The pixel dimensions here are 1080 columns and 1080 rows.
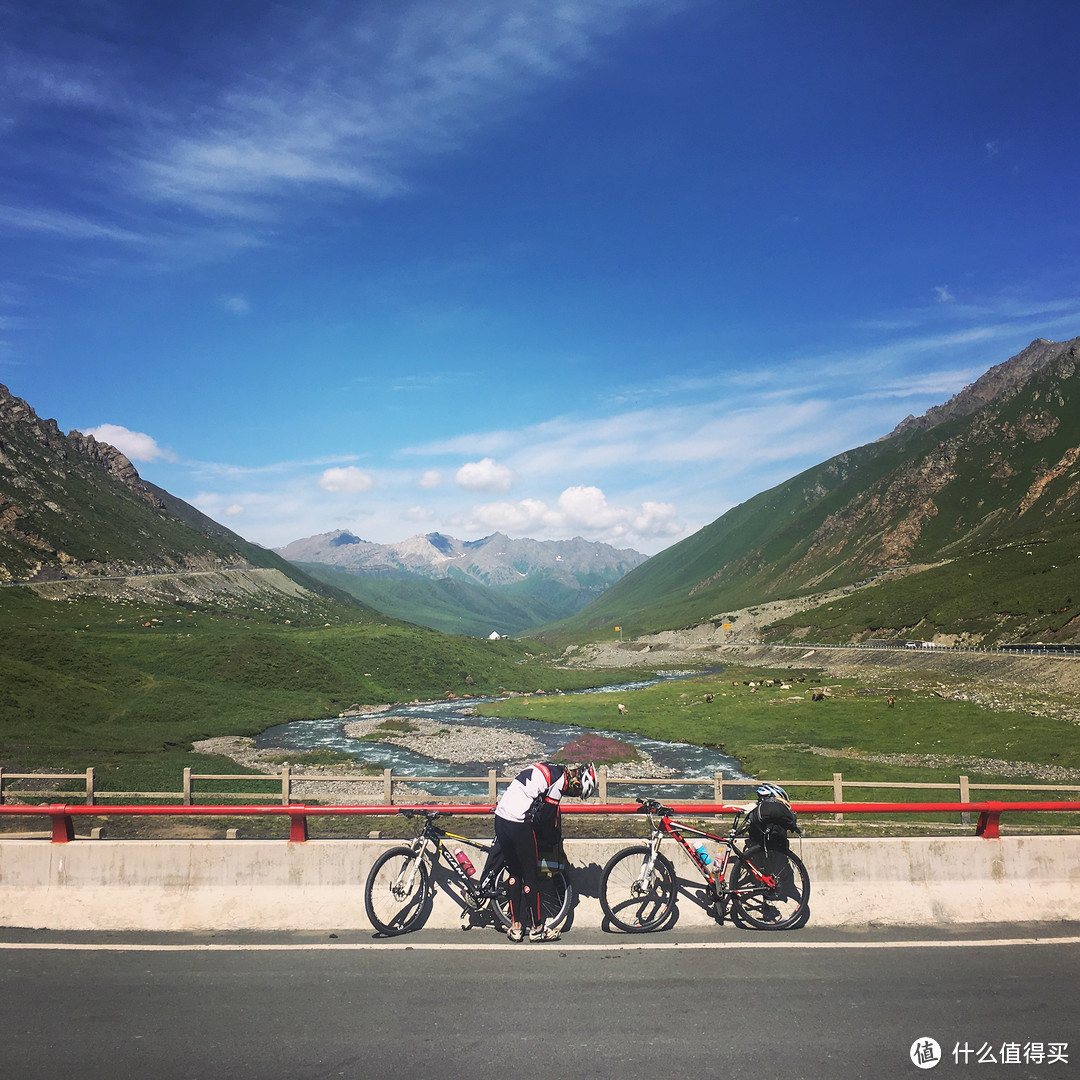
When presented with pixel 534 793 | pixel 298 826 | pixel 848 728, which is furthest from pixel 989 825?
pixel 848 728

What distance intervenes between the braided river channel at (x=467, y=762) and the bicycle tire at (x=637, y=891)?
78.7 feet

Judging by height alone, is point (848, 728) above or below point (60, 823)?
below

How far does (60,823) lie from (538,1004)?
8.40 meters

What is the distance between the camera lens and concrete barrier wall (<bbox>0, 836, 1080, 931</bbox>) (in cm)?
1130

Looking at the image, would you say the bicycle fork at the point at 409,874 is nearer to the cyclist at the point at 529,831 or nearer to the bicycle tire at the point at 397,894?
the bicycle tire at the point at 397,894

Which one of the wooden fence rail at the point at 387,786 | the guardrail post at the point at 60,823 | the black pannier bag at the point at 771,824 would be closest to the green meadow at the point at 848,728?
the wooden fence rail at the point at 387,786

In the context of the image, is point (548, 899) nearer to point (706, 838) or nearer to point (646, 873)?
point (646, 873)

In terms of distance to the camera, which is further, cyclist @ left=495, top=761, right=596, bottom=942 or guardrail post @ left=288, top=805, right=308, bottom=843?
guardrail post @ left=288, top=805, right=308, bottom=843

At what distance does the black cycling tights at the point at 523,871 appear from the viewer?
10758 mm

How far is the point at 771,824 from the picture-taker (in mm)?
11281

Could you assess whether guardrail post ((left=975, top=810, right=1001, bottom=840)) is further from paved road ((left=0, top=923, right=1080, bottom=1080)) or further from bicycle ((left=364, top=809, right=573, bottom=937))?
bicycle ((left=364, top=809, right=573, bottom=937))

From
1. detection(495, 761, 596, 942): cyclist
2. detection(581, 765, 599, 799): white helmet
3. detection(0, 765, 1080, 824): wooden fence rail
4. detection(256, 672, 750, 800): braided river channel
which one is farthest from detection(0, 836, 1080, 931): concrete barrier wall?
detection(256, 672, 750, 800): braided river channel

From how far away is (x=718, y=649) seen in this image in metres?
168

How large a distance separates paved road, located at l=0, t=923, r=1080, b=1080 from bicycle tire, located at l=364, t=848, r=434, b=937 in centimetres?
36
